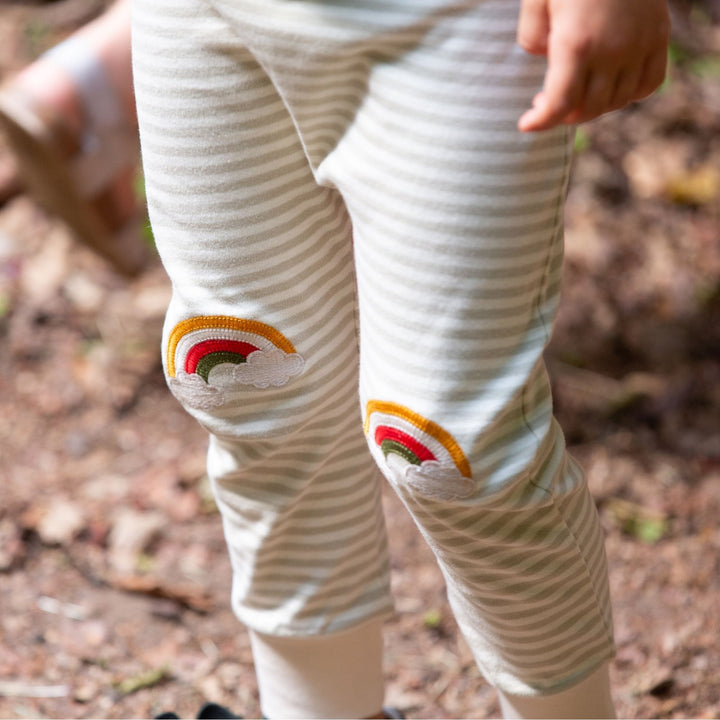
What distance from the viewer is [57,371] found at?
1979 mm

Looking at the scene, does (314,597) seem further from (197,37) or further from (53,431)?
(53,431)

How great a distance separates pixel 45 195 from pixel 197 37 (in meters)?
1.34

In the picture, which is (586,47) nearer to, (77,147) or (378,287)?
(378,287)

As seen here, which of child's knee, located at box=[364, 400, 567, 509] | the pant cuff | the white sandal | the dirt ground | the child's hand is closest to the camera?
the child's hand

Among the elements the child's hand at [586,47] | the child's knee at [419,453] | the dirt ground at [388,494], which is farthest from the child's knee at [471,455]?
the dirt ground at [388,494]

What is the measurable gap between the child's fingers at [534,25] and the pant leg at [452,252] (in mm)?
17

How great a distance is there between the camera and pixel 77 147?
76.8 inches

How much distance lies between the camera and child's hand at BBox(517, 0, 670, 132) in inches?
24.5

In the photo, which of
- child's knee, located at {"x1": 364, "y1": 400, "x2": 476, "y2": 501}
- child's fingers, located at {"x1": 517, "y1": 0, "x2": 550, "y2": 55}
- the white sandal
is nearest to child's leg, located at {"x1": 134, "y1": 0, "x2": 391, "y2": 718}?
child's knee, located at {"x1": 364, "y1": 400, "x2": 476, "y2": 501}

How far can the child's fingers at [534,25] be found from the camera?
0.63m

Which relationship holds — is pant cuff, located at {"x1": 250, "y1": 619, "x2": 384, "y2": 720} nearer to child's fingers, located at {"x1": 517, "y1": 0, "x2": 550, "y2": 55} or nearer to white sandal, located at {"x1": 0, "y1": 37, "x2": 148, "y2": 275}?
child's fingers, located at {"x1": 517, "y1": 0, "x2": 550, "y2": 55}

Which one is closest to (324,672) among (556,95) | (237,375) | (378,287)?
(237,375)

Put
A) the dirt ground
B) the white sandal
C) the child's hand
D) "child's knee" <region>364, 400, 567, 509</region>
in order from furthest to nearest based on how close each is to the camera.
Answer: the white sandal → the dirt ground → "child's knee" <region>364, 400, 567, 509</region> → the child's hand

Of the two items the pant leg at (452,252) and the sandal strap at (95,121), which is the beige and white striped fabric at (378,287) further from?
the sandal strap at (95,121)
